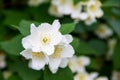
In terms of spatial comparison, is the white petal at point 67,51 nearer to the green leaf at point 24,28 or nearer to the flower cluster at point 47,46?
the flower cluster at point 47,46

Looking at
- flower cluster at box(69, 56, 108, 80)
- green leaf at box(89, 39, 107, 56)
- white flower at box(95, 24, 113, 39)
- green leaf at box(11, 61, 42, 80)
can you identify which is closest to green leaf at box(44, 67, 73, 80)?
green leaf at box(11, 61, 42, 80)

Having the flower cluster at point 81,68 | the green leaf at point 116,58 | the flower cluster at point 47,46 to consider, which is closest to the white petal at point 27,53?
the flower cluster at point 47,46

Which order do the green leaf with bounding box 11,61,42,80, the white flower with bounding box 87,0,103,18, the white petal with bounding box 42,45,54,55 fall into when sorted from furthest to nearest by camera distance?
1. the white flower with bounding box 87,0,103,18
2. the green leaf with bounding box 11,61,42,80
3. the white petal with bounding box 42,45,54,55

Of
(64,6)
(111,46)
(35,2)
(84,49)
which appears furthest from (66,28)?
(111,46)

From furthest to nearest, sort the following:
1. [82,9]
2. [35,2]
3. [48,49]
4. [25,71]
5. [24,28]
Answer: [35,2]
[82,9]
[25,71]
[24,28]
[48,49]

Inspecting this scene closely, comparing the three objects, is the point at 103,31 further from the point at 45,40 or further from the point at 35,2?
the point at 45,40

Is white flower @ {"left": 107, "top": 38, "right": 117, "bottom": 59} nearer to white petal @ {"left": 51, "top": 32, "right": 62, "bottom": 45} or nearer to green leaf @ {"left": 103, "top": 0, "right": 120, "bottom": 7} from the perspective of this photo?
green leaf @ {"left": 103, "top": 0, "right": 120, "bottom": 7}
